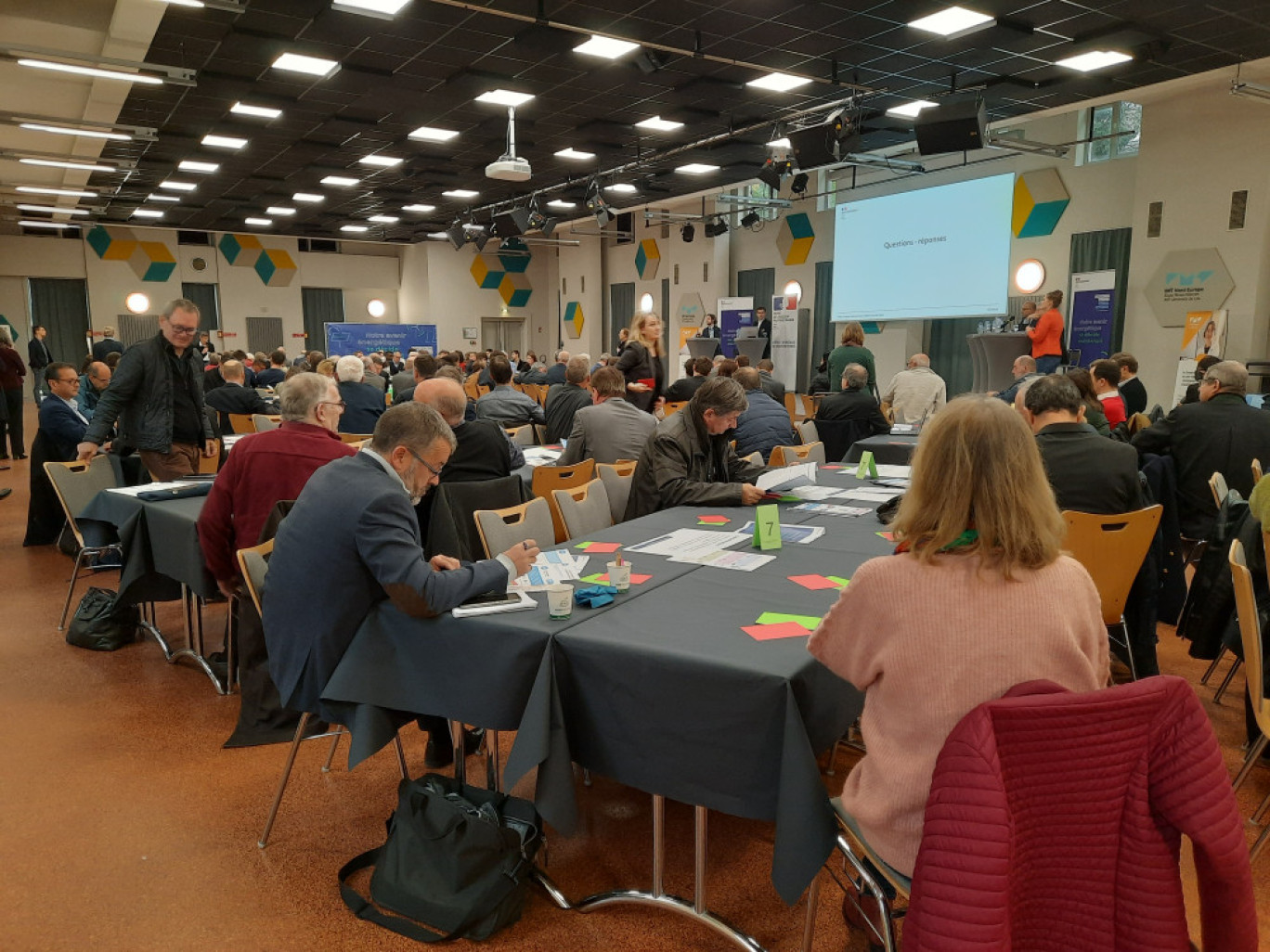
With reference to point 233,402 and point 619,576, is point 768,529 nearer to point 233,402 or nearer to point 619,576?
point 619,576

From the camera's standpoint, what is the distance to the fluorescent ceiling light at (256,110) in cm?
902

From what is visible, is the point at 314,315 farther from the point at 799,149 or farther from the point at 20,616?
the point at 20,616

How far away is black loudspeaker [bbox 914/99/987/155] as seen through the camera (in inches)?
297

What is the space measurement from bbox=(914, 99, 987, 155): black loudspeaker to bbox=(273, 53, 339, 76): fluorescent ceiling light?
5457 millimetres

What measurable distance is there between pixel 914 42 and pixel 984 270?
3615 millimetres

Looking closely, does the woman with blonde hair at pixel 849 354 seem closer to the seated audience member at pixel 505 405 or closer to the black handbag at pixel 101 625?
the seated audience member at pixel 505 405

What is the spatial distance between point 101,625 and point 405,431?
2902 mm

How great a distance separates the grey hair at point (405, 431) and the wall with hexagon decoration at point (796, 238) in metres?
13.7

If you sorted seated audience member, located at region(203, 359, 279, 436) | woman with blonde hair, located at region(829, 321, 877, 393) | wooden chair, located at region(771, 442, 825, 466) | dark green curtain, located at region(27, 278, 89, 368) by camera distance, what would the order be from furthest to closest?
dark green curtain, located at region(27, 278, 89, 368) < woman with blonde hair, located at region(829, 321, 877, 393) < seated audience member, located at region(203, 359, 279, 436) < wooden chair, located at region(771, 442, 825, 466)

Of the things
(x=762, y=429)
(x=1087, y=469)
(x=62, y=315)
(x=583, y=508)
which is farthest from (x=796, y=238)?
(x=62, y=315)

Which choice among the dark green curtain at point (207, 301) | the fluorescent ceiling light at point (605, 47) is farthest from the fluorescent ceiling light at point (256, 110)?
the dark green curtain at point (207, 301)

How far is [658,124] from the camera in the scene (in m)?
9.85

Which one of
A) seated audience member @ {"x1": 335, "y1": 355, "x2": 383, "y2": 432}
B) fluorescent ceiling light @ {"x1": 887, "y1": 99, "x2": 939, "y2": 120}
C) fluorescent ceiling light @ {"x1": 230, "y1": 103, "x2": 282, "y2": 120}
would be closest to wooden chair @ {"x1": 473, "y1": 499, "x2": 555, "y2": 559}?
seated audience member @ {"x1": 335, "y1": 355, "x2": 383, "y2": 432}

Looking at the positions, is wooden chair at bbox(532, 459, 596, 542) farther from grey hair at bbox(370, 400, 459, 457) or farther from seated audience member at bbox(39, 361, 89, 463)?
seated audience member at bbox(39, 361, 89, 463)
